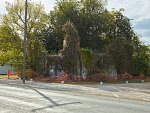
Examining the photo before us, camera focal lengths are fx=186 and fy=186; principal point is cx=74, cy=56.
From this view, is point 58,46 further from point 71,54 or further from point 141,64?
point 141,64

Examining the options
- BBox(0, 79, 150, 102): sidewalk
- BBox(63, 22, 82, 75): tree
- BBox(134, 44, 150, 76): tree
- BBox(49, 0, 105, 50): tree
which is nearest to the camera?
BBox(0, 79, 150, 102): sidewalk

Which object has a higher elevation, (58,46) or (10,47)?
(58,46)

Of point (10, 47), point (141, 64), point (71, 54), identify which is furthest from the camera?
point (141, 64)

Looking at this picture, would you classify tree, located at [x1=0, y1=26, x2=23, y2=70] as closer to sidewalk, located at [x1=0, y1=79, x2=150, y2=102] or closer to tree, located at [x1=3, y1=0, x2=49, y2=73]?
tree, located at [x1=3, y1=0, x2=49, y2=73]

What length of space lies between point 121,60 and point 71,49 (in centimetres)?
762

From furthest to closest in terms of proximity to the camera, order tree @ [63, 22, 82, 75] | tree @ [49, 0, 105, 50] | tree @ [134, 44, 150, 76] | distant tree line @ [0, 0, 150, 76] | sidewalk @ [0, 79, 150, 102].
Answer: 1. tree @ [49, 0, 105, 50]
2. tree @ [134, 44, 150, 76]
3. distant tree line @ [0, 0, 150, 76]
4. tree @ [63, 22, 82, 75]
5. sidewalk @ [0, 79, 150, 102]

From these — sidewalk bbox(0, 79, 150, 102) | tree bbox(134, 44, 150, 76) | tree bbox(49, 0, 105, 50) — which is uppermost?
tree bbox(49, 0, 105, 50)

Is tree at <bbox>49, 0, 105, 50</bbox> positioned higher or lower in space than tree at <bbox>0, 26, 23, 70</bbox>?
higher

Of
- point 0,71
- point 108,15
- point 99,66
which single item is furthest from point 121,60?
point 0,71

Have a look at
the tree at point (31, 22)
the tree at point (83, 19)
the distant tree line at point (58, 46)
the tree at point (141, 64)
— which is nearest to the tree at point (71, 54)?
the distant tree line at point (58, 46)

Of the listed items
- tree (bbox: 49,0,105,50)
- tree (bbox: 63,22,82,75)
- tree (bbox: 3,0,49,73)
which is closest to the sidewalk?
tree (bbox: 63,22,82,75)

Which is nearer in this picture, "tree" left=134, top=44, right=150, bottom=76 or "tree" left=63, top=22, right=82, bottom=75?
"tree" left=63, top=22, right=82, bottom=75

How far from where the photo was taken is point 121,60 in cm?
2550

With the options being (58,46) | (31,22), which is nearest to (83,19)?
(58,46)
